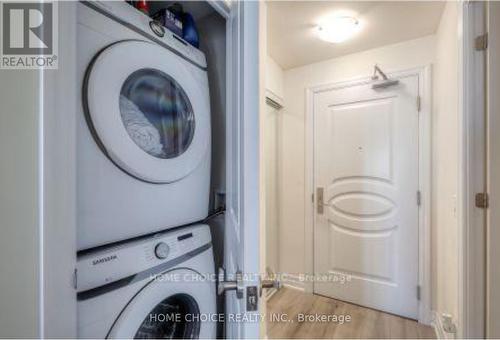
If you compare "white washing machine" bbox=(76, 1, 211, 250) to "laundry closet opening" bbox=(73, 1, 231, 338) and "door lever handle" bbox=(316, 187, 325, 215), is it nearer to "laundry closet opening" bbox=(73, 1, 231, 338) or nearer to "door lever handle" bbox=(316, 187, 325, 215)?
"laundry closet opening" bbox=(73, 1, 231, 338)

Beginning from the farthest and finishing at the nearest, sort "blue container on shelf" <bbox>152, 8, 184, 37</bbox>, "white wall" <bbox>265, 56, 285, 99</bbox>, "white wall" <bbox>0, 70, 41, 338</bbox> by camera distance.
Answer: "white wall" <bbox>265, 56, 285, 99</bbox> < "blue container on shelf" <bbox>152, 8, 184, 37</bbox> < "white wall" <bbox>0, 70, 41, 338</bbox>

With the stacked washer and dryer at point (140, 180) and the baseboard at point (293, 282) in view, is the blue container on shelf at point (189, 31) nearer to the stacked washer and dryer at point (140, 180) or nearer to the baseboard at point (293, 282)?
the stacked washer and dryer at point (140, 180)

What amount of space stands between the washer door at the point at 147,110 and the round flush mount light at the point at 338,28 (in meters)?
1.07

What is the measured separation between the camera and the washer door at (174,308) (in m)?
0.77

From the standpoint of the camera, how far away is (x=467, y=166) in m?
1.12

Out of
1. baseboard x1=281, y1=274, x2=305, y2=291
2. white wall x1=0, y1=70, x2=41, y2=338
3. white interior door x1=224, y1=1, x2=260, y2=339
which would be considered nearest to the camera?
white wall x1=0, y1=70, x2=41, y2=338

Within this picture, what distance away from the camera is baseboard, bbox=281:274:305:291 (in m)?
2.33

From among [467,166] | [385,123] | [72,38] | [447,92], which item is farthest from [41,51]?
[385,123]

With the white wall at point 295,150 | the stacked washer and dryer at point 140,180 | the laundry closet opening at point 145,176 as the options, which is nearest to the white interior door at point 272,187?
the white wall at point 295,150

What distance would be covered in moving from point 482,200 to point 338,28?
1287mm

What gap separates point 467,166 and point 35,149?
154 centimetres

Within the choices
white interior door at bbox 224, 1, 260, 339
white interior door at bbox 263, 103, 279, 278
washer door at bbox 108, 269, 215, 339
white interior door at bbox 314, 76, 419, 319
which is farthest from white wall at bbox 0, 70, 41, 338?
white interior door at bbox 314, 76, 419, 319

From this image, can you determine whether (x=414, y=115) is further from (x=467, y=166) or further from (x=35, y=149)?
(x=35, y=149)

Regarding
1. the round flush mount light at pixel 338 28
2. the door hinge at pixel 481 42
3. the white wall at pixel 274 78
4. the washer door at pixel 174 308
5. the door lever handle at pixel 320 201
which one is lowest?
the washer door at pixel 174 308
